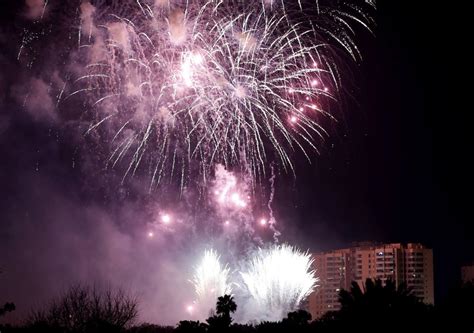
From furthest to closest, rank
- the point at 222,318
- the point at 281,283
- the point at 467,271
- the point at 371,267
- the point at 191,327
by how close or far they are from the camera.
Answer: the point at 371,267, the point at 467,271, the point at 281,283, the point at 222,318, the point at 191,327

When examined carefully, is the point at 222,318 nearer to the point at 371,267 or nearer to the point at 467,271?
the point at 371,267

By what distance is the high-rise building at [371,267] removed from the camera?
3647 inches

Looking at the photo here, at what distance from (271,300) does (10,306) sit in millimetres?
25826

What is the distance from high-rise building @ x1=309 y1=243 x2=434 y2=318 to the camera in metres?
92.6

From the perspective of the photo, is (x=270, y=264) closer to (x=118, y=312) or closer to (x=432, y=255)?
(x=118, y=312)

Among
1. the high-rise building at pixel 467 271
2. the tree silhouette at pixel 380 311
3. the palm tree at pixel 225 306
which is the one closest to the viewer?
the tree silhouette at pixel 380 311

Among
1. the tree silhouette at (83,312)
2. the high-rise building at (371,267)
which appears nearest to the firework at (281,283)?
the tree silhouette at (83,312)

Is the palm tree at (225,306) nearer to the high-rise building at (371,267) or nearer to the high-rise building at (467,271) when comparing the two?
the high-rise building at (371,267)

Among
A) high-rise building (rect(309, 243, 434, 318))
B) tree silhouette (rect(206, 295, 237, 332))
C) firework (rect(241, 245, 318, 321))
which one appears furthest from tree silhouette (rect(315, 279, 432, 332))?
high-rise building (rect(309, 243, 434, 318))

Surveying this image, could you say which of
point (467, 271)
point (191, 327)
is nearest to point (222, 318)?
point (191, 327)

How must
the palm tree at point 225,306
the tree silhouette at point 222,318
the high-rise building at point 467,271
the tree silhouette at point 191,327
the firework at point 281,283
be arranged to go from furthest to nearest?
the high-rise building at point 467,271
the firework at point 281,283
the palm tree at point 225,306
the tree silhouette at point 222,318
the tree silhouette at point 191,327

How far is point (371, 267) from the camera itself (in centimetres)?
9438

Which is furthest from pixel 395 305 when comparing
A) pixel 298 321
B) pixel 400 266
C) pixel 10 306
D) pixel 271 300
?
pixel 400 266

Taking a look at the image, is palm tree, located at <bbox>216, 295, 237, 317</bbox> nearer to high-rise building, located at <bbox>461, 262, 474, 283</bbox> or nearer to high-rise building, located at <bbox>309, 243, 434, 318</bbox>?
high-rise building, located at <bbox>309, 243, 434, 318</bbox>
